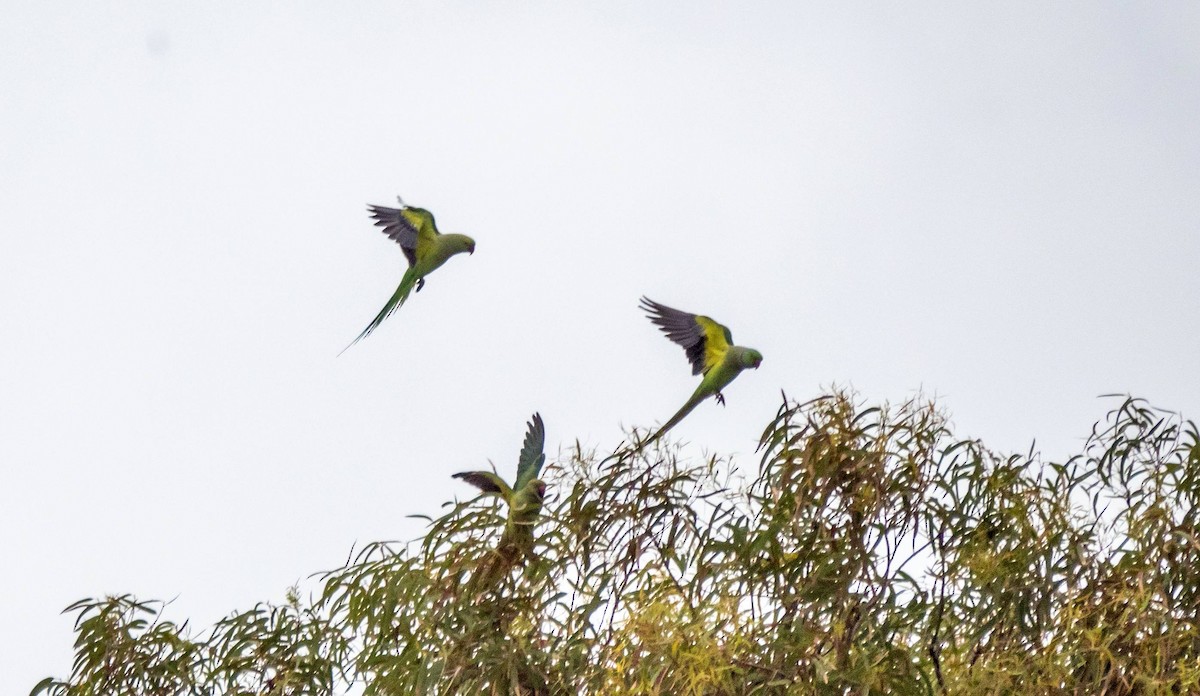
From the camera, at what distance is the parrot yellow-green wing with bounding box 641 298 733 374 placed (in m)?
3.76

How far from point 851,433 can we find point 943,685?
0.54 meters

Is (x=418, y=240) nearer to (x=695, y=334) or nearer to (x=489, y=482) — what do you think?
(x=695, y=334)

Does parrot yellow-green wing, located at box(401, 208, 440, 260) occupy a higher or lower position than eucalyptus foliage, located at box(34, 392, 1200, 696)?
higher

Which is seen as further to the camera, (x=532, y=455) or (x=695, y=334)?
(x=695, y=334)

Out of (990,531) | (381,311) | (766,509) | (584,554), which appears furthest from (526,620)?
(381,311)

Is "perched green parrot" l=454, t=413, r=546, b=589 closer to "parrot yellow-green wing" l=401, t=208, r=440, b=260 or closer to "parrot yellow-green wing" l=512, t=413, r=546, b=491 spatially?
"parrot yellow-green wing" l=512, t=413, r=546, b=491

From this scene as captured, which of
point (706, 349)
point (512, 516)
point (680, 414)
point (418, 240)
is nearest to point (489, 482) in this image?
point (512, 516)

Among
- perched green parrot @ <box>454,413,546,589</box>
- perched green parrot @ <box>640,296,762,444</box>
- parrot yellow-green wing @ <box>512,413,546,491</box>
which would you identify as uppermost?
perched green parrot @ <box>640,296,762,444</box>

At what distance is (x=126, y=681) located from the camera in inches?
130

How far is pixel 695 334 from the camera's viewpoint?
3801 millimetres

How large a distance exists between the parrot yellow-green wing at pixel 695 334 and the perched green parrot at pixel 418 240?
689 millimetres

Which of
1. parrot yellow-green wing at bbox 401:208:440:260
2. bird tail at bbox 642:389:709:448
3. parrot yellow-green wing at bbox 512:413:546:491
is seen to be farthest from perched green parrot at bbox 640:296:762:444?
parrot yellow-green wing at bbox 401:208:440:260

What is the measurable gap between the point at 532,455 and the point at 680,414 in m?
0.42

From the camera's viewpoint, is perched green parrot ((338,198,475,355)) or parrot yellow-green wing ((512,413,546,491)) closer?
parrot yellow-green wing ((512,413,546,491))
